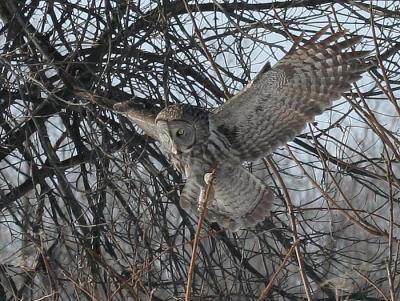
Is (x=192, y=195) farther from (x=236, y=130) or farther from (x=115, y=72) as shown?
(x=115, y=72)

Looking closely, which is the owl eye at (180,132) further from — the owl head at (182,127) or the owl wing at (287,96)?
the owl wing at (287,96)

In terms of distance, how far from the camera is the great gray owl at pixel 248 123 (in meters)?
3.99

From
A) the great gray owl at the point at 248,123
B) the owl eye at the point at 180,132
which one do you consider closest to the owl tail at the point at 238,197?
the great gray owl at the point at 248,123

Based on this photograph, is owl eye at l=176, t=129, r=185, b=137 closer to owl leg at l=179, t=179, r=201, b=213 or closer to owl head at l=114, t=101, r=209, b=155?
owl head at l=114, t=101, r=209, b=155

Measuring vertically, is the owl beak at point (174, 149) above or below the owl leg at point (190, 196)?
above

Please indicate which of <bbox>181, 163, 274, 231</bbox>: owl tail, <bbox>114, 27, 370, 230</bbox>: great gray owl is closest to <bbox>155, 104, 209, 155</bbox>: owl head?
<bbox>114, 27, 370, 230</bbox>: great gray owl

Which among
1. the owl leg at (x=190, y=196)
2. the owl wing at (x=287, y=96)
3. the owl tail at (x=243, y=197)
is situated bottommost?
the owl tail at (x=243, y=197)

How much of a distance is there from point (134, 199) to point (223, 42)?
114 centimetres

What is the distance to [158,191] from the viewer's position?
523 cm

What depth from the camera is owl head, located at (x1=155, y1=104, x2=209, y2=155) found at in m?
4.18

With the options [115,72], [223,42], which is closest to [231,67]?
[223,42]

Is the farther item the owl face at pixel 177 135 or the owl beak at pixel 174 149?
the owl beak at pixel 174 149

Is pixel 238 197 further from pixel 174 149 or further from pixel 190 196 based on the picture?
pixel 174 149

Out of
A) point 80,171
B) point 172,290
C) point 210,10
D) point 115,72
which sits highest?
point 210,10
